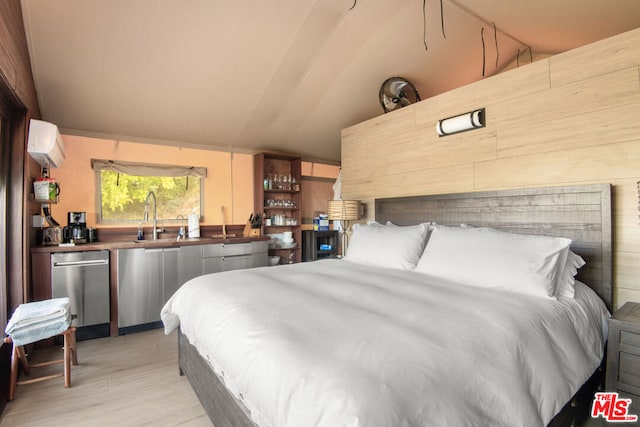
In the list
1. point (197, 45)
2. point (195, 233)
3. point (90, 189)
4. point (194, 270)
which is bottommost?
point (194, 270)

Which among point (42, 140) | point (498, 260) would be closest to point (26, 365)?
point (42, 140)

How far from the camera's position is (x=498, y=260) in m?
1.97

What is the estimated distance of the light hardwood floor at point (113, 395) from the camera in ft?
6.26

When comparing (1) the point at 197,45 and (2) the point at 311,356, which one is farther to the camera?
(1) the point at 197,45

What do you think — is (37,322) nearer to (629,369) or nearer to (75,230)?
(75,230)

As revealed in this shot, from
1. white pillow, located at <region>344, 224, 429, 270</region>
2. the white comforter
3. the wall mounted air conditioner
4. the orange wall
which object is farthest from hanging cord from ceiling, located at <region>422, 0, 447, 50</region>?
the wall mounted air conditioner

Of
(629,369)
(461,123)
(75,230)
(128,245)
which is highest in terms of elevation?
(461,123)

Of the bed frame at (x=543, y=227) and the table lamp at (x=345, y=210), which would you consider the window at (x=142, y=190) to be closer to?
the table lamp at (x=345, y=210)

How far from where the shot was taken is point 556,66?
2252 mm

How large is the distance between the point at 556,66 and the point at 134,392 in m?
→ 3.70

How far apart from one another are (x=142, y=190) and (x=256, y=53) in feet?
7.38

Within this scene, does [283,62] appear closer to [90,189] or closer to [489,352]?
[90,189]

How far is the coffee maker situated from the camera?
331 cm

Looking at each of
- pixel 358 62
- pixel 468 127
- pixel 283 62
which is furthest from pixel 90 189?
pixel 468 127
